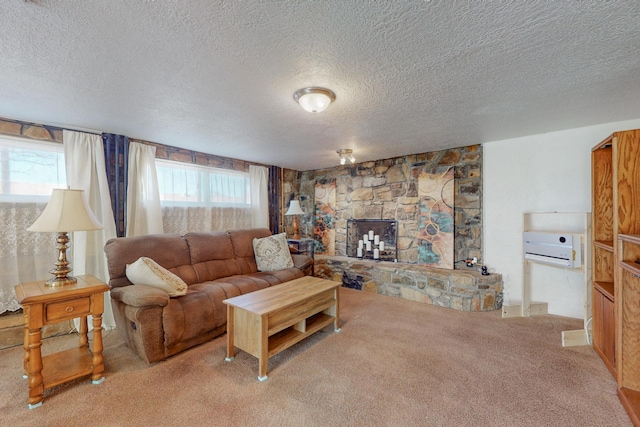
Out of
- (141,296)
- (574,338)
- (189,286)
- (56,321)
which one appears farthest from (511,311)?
(56,321)

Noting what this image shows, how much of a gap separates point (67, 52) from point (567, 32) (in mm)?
2685

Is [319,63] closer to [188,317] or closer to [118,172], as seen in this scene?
[188,317]

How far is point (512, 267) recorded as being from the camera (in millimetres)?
3264

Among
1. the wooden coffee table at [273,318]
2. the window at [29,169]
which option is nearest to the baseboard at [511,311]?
the wooden coffee table at [273,318]

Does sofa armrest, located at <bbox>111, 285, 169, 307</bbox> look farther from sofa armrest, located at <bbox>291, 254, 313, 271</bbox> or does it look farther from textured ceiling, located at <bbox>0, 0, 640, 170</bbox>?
sofa armrest, located at <bbox>291, 254, 313, 271</bbox>

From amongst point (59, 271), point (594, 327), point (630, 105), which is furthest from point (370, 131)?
point (59, 271)

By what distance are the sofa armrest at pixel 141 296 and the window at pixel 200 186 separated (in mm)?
1511

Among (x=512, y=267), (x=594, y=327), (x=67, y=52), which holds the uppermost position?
(x=67, y=52)

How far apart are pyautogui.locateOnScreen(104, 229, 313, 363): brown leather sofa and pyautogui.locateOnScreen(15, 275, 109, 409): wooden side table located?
0.81 ft

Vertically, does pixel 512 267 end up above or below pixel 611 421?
A: above

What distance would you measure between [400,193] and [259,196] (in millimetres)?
2377

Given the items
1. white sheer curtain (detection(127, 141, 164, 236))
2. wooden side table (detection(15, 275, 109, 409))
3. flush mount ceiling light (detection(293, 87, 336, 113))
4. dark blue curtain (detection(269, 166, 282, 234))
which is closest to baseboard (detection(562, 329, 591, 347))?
flush mount ceiling light (detection(293, 87, 336, 113))

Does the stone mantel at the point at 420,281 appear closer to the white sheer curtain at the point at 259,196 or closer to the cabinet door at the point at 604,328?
the cabinet door at the point at 604,328

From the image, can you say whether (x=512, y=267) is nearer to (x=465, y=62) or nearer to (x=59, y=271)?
(x=465, y=62)
